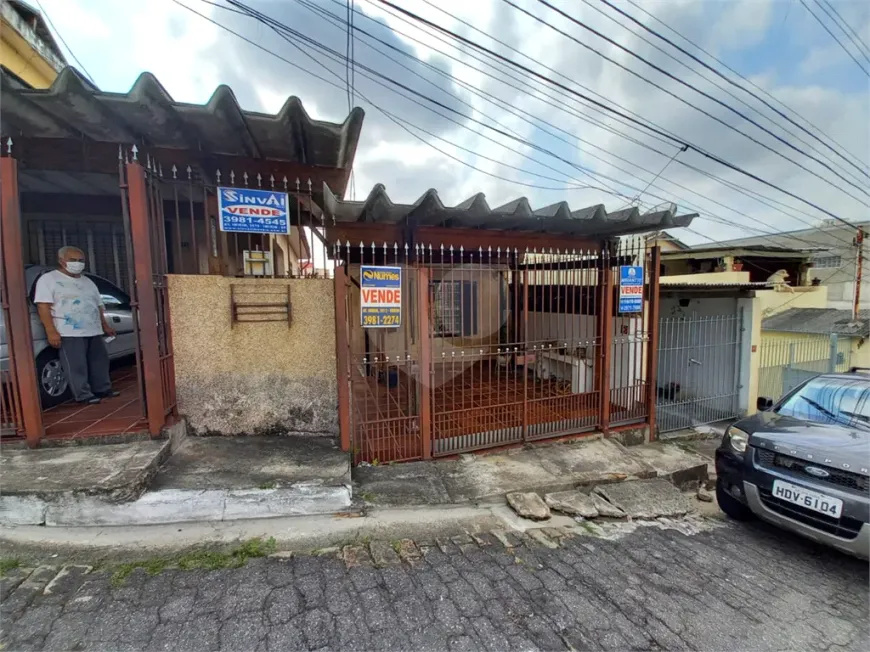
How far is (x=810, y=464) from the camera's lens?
2.92 meters

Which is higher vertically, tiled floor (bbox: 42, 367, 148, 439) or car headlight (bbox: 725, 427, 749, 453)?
tiled floor (bbox: 42, 367, 148, 439)

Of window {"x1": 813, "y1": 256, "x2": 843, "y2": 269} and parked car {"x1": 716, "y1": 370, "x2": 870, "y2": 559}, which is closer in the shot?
parked car {"x1": 716, "y1": 370, "x2": 870, "y2": 559}

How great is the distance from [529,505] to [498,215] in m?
3.03

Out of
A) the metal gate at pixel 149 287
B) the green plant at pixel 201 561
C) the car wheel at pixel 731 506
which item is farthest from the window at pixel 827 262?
the metal gate at pixel 149 287

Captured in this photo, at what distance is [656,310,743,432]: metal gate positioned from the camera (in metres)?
7.23

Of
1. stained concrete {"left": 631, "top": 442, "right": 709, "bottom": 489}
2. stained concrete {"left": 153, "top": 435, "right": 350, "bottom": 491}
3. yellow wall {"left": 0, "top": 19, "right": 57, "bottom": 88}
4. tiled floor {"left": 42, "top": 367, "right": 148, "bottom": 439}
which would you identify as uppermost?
yellow wall {"left": 0, "top": 19, "right": 57, "bottom": 88}

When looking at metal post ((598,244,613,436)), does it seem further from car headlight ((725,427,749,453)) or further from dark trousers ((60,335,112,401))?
dark trousers ((60,335,112,401))

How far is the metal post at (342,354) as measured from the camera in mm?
3725

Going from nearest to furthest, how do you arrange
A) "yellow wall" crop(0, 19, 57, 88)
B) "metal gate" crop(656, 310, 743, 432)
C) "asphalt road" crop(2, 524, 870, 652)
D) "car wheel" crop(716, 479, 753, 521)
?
"asphalt road" crop(2, 524, 870, 652)
"car wheel" crop(716, 479, 753, 521)
"yellow wall" crop(0, 19, 57, 88)
"metal gate" crop(656, 310, 743, 432)

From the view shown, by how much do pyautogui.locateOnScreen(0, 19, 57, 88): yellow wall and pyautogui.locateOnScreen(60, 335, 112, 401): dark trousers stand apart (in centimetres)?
491

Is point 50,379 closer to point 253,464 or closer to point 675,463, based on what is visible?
point 253,464

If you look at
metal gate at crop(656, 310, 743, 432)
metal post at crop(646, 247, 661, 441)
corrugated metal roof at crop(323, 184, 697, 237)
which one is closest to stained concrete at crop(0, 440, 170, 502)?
corrugated metal roof at crop(323, 184, 697, 237)

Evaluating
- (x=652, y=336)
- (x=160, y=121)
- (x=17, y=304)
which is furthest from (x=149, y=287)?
(x=652, y=336)

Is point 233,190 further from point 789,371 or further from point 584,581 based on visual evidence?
point 789,371
